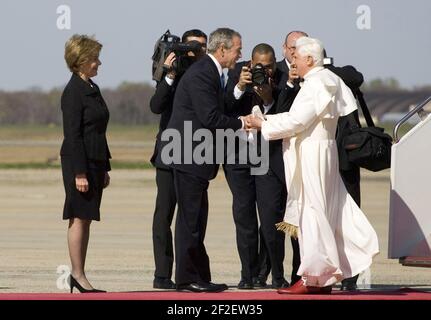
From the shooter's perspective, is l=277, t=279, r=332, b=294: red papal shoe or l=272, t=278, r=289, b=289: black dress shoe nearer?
l=277, t=279, r=332, b=294: red papal shoe

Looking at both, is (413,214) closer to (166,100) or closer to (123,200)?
(166,100)

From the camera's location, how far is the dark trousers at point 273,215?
11.8 meters

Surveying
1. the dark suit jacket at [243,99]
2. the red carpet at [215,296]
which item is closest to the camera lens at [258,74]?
the dark suit jacket at [243,99]

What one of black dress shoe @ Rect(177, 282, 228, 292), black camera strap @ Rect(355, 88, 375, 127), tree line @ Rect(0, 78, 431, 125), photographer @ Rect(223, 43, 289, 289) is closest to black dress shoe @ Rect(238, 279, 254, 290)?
photographer @ Rect(223, 43, 289, 289)

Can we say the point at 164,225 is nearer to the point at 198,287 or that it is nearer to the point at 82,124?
the point at 198,287

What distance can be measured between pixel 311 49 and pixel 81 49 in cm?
185

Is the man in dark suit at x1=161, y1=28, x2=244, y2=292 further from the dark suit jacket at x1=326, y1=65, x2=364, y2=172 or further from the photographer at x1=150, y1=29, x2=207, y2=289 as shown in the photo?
the dark suit jacket at x1=326, y1=65, x2=364, y2=172

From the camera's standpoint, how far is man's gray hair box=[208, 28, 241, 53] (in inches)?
430

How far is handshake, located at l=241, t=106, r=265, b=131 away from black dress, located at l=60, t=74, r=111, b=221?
1176 mm

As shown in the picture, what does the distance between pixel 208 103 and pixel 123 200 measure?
14003mm

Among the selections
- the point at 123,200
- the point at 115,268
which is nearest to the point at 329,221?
the point at 115,268

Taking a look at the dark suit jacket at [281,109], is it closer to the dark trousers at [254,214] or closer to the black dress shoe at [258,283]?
the dark trousers at [254,214]
